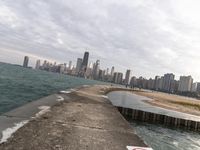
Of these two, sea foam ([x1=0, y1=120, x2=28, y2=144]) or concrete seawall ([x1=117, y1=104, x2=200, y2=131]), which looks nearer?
sea foam ([x1=0, y1=120, x2=28, y2=144])

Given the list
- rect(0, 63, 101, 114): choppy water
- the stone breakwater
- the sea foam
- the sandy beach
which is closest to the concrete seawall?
the stone breakwater

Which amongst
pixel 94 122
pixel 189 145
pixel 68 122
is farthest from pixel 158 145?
pixel 68 122

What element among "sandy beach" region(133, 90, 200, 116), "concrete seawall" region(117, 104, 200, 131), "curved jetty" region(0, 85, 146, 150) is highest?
"curved jetty" region(0, 85, 146, 150)

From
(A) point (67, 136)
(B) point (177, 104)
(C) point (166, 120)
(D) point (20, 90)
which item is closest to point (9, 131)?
(A) point (67, 136)

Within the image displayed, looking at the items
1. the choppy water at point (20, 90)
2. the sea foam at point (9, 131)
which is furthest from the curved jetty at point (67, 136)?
the choppy water at point (20, 90)

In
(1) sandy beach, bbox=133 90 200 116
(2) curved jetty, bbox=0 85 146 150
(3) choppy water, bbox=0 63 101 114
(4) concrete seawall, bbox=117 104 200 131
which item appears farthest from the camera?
(1) sandy beach, bbox=133 90 200 116

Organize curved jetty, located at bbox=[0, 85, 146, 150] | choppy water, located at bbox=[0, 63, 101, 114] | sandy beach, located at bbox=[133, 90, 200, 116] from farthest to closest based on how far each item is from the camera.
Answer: sandy beach, located at bbox=[133, 90, 200, 116] < choppy water, located at bbox=[0, 63, 101, 114] < curved jetty, located at bbox=[0, 85, 146, 150]

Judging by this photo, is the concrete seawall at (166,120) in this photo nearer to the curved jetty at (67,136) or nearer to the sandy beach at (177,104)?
the sandy beach at (177,104)

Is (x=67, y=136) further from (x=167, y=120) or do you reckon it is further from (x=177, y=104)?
(x=177, y=104)

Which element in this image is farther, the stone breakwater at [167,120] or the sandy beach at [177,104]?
the sandy beach at [177,104]

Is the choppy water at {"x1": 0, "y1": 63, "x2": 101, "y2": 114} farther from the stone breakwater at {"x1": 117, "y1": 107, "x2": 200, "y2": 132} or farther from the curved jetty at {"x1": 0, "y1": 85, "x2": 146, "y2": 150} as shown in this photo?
the stone breakwater at {"x1": 117, "y1": 107, "x2": 200, "y2": 132}

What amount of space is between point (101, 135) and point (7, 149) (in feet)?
12.5

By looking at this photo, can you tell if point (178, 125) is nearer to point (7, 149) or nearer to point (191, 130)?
point (191, 130)

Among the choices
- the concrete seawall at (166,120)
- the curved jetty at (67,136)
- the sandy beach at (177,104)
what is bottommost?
the concrete seawall at (166,120)
